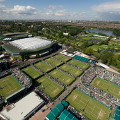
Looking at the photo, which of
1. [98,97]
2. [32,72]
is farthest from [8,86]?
[98,97]

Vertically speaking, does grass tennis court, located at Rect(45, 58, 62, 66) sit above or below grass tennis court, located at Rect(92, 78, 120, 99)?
above

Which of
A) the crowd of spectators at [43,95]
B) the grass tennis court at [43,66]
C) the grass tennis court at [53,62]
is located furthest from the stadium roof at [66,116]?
the grass tennis court at [53,62]

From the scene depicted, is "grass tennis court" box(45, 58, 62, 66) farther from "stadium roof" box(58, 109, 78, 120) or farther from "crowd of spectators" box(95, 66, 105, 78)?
"stadium roof" box(58, 109, 78, 120)

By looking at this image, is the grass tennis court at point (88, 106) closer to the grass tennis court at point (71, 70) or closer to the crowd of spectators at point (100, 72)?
the grass tennis court at point (71, 70)

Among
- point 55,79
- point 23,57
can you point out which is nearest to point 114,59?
point 55,79

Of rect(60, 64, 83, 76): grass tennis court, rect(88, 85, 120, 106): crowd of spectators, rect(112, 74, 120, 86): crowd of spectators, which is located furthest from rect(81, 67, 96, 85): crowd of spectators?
rect(112, 74, 120, 86): crowd of spectators

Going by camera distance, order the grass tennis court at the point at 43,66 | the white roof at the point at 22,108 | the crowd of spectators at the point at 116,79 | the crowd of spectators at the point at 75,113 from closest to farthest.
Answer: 1. the white roof at the point at 22,108
2. the crowd of spectators at the point at 75,113
3. the crowd of spectators at the point at 116,79
4. the grass tennis court at the point at 43,66

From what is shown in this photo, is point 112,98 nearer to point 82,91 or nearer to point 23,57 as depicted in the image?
point 82,91

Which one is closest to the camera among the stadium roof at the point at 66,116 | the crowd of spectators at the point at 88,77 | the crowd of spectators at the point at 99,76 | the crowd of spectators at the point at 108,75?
the stadium roof at the point at 66,116
